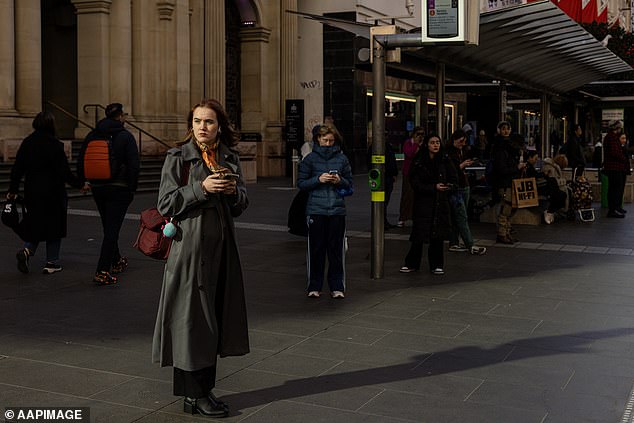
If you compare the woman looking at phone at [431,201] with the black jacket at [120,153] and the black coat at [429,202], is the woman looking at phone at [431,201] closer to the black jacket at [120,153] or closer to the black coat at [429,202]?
the black coat at [429,202]

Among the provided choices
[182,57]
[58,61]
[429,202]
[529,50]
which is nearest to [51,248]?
[429,202]

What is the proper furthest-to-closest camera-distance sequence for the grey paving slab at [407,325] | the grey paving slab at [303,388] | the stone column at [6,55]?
the stone column at [6,55], the grey paving slab at [407,325], the grey paving slab at [303,388]

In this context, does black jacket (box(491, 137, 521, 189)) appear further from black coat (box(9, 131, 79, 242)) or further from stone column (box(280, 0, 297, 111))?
stone column (box(280, 0, 297, 111))

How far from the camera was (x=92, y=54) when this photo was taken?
77.8 ft

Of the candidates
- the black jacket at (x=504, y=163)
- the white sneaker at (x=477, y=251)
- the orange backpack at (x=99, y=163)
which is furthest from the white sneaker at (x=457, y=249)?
the orange backpack at (x=99, y=163)

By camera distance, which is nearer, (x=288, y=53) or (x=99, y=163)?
(x=99, y=163)

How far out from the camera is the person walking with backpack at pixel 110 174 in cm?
902

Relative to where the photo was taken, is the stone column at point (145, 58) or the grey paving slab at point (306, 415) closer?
the grey paving slab at point (306, 415)

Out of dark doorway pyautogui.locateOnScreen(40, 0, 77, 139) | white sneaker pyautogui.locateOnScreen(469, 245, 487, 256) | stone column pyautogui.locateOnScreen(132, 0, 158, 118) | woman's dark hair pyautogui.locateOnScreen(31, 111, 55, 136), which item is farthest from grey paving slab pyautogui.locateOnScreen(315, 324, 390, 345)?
dark doorway pyautogui.locateOnScreen(40, 0, 77, 139)

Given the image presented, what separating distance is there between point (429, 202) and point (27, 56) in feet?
46.3

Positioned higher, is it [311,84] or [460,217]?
[311,84]

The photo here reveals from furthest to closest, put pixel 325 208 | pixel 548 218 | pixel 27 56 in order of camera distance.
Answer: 1. pixel 27 56
2. pixel 548 218
3. pixel 325 208

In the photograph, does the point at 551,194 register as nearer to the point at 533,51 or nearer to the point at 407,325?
the point at 533,51

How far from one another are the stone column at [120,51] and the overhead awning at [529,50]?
35.2 ft
